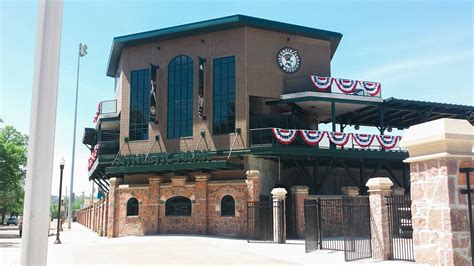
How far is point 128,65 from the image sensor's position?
100ft

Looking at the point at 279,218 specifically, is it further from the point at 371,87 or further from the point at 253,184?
the point at 371,87

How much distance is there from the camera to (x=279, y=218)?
21.5 meters

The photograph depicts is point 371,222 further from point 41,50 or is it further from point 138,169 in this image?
point 138,169

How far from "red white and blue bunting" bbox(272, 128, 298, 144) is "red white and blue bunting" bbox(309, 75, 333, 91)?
393 cm

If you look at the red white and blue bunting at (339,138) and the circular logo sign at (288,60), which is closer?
the red white and blue bunting at (339,138)

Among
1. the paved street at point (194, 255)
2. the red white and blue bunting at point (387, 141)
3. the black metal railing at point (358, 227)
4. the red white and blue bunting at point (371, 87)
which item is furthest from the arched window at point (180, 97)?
the black metal railing at point (358, 227)

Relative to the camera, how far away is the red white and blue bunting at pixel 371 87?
28422mm

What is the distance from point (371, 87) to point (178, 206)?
14.6m

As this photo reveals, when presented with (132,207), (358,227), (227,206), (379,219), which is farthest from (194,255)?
(132,207)

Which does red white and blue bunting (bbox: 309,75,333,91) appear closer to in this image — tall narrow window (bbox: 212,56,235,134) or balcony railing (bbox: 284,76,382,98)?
balcony railing (bbox: 284,76,382,98)

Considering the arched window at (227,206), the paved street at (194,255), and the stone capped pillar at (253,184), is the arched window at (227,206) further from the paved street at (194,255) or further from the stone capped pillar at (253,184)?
the paved street at (194,255)

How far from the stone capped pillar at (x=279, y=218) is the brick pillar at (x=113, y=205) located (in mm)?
11219

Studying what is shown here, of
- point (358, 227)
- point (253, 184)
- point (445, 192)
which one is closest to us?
point (445, 192)

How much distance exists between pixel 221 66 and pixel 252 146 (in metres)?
5.80
